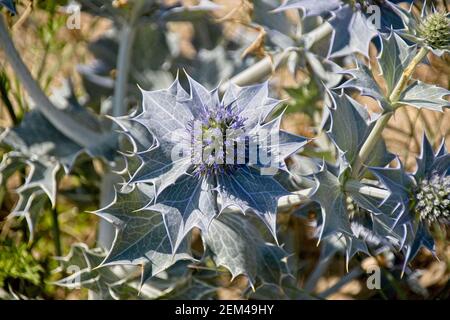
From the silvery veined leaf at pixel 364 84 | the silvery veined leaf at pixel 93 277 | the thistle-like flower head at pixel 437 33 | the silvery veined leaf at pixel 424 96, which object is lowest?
the silvery veined leaf at pixel 93 277

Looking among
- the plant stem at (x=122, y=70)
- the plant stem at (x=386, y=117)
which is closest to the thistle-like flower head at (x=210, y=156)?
the plant stem at (x=386, y=117)

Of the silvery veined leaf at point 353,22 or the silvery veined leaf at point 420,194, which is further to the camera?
the silvery veined leaf at point 353,22

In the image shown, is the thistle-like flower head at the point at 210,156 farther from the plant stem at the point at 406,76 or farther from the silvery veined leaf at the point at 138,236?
the plant stem at the point at 406,76

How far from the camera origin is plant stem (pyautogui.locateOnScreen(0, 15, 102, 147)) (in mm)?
1429

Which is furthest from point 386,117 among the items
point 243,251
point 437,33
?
point 243,251

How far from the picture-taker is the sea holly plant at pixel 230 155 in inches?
47.8

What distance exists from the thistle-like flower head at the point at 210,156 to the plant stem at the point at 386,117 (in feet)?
0.72

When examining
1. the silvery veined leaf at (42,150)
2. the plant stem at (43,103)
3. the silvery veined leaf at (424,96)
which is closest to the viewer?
the silvery veined leaf at (424,96)

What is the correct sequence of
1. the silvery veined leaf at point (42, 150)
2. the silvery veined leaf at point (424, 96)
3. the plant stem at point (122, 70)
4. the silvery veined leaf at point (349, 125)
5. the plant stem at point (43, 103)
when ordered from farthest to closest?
the plant stem at point (122, 70) < the silvery veined leaf at point (42, 150) < the plant stem at point (43, 103) < the silvery veined leaf at point (349, 125) < the silvery veined leaf at point (424, 96)

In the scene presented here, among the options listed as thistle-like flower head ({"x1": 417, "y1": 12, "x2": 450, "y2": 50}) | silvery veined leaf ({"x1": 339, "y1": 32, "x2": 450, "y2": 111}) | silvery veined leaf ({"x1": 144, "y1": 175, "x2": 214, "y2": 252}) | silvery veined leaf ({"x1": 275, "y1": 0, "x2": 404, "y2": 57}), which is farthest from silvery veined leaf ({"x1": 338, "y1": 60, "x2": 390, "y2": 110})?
silvery veined leaf ({"x1": 144, "y1": 175, "x2": 214, "y2": 252})

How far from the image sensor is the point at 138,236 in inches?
52.8

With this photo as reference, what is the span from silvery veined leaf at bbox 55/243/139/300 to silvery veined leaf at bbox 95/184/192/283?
221 millimetres

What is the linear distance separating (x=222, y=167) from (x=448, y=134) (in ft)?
3.79
